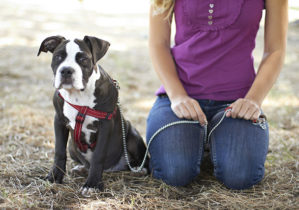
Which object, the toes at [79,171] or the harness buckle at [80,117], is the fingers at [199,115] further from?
the toes at [79,171]

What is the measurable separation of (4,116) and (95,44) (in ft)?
7.49

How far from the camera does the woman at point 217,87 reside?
2.52m

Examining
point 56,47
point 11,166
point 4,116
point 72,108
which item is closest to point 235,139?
point 72,108

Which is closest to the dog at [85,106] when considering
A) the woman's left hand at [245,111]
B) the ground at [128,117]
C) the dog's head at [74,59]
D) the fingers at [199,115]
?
the dog's head at [74,59]

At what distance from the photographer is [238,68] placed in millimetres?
2738

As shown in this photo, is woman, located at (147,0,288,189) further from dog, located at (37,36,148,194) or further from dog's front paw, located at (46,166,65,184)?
dog's front paw, located at (46,166,65,184)

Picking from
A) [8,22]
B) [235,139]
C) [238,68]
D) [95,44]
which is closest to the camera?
[95,44]

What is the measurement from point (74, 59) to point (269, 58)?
4.74 feet

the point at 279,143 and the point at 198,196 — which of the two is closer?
the point at 198,196

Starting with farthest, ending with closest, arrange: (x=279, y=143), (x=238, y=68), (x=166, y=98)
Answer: (x=279, y=143) < (x=166, y=98) < (x=238, y=68)

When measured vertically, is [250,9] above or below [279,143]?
above

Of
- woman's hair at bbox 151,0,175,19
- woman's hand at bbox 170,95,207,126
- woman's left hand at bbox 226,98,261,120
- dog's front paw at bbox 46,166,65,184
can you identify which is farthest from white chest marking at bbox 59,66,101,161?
woman's left hand at bbox 226,98,261,120

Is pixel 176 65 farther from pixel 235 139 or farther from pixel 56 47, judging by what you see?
pixel 56 47

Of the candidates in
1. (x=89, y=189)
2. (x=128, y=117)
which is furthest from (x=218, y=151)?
(x=128, y=117)
